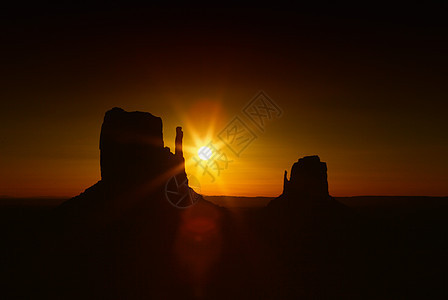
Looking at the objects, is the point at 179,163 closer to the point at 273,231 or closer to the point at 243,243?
the point at 243,243

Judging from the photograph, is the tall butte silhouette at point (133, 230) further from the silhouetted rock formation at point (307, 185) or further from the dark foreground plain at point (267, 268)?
the silhouetted rock formation at point (307, 185)

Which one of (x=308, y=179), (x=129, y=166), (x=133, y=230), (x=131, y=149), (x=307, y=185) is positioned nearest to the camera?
(x=133, y=230)

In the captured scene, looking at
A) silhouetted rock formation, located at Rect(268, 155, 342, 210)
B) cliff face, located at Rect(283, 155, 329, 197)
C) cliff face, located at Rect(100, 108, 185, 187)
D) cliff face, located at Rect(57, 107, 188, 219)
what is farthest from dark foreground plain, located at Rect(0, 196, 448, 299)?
cliff face, located at Rect(283, 155, 329, 197)

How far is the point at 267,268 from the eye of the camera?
264 feet

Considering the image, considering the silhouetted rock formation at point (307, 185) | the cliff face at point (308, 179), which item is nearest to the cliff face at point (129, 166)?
the silhouetted rock formation at point (307, 185)

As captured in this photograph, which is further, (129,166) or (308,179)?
(308,179)

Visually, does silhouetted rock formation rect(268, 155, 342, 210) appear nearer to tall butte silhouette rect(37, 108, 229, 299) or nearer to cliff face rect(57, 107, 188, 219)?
tall butte silhouette rect(37, 108, 229, 299)

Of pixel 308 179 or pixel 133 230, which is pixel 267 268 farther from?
pixel 308 179

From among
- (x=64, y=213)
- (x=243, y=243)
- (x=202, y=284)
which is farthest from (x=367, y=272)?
(x=64, y=213)

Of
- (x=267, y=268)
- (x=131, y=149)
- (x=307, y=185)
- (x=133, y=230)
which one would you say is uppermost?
(x=131, y=149)

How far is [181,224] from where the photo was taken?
3191 inches

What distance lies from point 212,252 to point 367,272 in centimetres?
3934

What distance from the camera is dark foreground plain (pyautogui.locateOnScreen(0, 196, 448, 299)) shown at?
65188mm

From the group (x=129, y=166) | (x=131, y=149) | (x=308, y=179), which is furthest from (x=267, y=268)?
(x=308, y=179)
